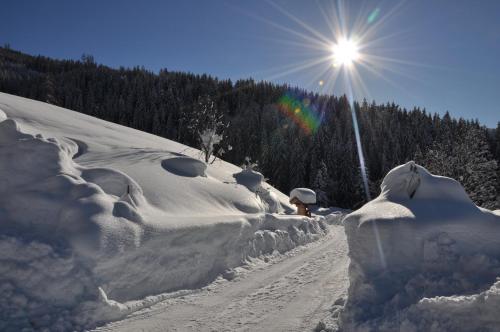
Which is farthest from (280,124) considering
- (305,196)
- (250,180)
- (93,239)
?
(93,239)

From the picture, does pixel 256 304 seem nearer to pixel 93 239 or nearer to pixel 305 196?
pixel 93 239

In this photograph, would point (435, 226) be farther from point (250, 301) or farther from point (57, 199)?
point (57, 199)

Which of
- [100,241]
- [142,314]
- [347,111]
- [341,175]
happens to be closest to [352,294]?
[142,314]

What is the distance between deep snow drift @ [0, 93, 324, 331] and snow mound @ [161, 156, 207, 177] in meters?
3.80

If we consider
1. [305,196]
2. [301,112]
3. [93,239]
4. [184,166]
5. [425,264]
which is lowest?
[425,264]

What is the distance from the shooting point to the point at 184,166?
20422mm

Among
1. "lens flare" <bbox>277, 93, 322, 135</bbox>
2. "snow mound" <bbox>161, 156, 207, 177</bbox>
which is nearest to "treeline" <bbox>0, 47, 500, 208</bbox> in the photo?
"lens flare" <bbox>277, 93, 322, 135</bbox>

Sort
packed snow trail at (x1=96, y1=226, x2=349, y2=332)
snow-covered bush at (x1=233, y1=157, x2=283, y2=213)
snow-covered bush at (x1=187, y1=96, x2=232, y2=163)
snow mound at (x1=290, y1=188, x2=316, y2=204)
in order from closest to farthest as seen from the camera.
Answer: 1. packed snow trail at (x1=96, y1=226, x2=349, y2=332)
2. snow-covered bush at (x1=233, y1=157, x2=283, y2=213)
3. snow-covered bush at (x1=187, y1=96, x2=232, y2=163)
4. snow mound at (x1=290, y1=188, x2=316, y2=204)

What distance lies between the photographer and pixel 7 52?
520 feet

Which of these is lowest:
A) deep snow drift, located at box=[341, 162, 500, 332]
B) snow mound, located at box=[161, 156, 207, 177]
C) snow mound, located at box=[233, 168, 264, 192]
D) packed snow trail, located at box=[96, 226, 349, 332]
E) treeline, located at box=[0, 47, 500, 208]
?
packed snow trail, located at box=[96, 226, 349, 332]

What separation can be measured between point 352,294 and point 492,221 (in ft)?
10.3

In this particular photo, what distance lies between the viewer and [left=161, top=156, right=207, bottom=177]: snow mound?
1944 centimetres

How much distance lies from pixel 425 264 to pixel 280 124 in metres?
96.4

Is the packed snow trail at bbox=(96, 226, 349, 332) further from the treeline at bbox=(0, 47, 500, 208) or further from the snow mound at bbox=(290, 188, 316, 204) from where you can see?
the treeline at bbox=(0, 47, 500, 208)
